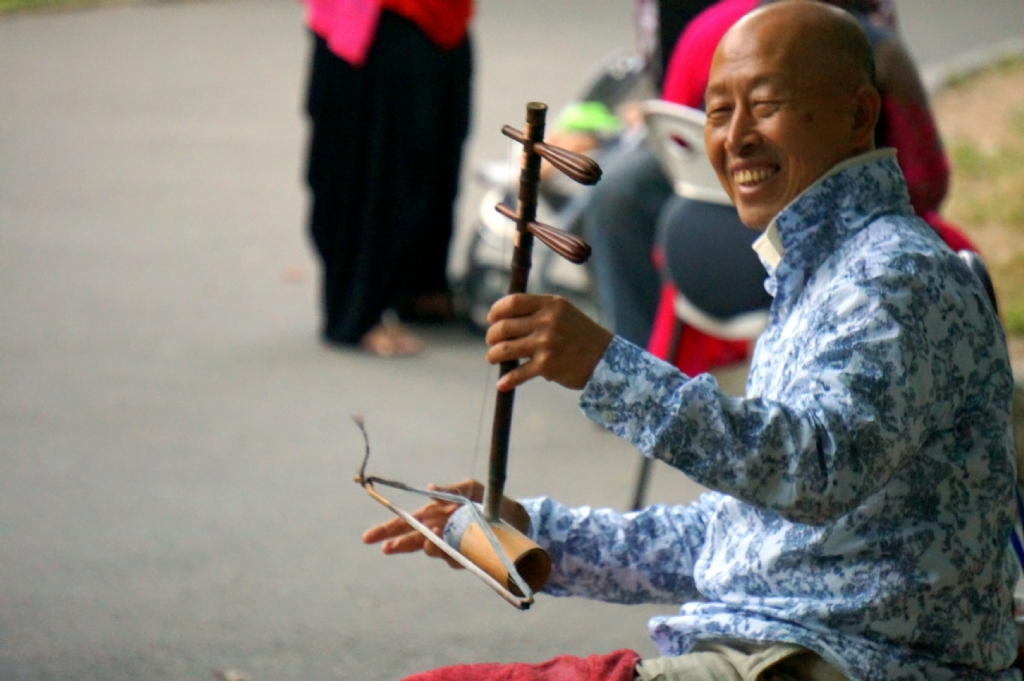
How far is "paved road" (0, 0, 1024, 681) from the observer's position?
3.32m

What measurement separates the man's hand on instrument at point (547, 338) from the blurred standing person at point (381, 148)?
143 inches

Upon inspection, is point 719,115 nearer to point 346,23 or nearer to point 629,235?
point 629,235

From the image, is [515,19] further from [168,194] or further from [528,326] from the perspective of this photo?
[528,326]

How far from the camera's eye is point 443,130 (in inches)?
210

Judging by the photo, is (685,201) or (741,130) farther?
(685,201)

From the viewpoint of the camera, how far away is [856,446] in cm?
142

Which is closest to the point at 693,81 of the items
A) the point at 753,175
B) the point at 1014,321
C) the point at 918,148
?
the point at 918,148

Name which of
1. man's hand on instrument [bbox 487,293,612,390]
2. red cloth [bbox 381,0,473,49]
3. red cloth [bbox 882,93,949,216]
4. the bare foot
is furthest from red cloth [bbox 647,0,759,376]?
man's hand on instrument [bbox 487,293,612,390]

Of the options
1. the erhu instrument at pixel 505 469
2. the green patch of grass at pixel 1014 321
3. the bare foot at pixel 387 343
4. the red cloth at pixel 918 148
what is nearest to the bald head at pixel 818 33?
the erhu instrument at pixel 505 469

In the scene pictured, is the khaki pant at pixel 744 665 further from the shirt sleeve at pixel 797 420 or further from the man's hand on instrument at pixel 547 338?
the man's hand on instrument at pixel 547 338

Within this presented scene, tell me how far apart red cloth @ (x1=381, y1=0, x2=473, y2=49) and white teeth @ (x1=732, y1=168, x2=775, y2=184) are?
11.2ft

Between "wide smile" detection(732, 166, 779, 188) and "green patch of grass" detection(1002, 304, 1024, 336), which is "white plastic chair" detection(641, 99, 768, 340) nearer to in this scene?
"wide smile" detection(732, 166, 779, 188)

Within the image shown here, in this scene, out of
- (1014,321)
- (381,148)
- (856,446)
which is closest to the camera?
(856,446)

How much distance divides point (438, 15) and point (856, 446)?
3.84 m
